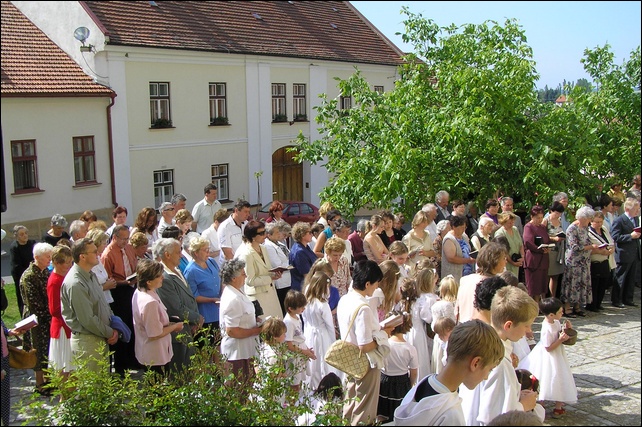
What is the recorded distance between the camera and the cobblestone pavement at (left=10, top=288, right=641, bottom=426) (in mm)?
5617

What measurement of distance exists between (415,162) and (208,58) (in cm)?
1228

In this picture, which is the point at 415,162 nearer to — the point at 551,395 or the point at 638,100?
the point at 638,100

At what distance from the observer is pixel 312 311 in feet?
18.9

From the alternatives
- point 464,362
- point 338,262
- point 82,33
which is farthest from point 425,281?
point 82,33

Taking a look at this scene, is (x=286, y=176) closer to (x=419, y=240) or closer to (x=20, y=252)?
(x=419, y=240)

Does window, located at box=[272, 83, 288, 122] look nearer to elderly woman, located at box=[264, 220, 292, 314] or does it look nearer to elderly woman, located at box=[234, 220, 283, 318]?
elderly woman, located at box=[264, 220, 292, 314]

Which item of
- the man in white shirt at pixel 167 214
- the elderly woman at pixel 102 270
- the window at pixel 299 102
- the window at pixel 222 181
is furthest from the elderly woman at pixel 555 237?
the window at pixel 299 102

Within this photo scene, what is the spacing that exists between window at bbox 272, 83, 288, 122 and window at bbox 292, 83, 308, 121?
1.94ft

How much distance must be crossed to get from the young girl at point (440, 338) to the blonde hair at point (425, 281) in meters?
0.34

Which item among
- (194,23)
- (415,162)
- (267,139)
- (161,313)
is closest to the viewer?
(161,313)

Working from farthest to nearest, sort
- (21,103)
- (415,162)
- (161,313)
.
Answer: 1. (21,103)
2. (415,162)
3. (161,313)

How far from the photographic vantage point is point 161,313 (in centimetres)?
552

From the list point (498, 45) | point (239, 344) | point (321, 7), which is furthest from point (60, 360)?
point (321, 7)

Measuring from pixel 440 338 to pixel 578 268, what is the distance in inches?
181
